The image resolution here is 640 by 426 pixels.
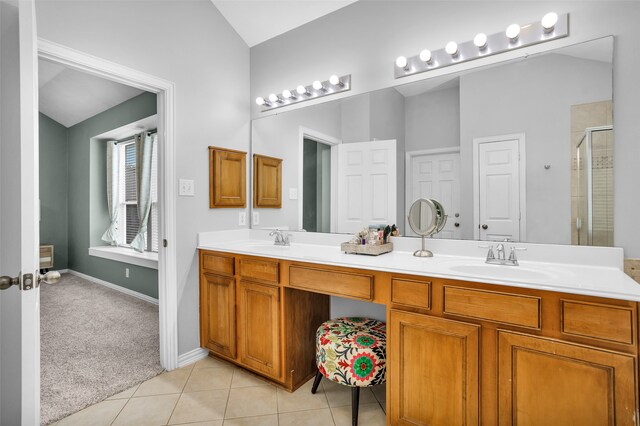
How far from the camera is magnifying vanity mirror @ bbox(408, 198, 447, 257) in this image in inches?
73.3

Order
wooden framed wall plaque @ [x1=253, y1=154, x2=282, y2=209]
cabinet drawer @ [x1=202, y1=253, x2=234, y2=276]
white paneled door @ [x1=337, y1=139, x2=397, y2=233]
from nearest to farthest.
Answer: white paneled door @ [x1=337, y1=139, x2=397, y2=233] < cabinet drawer @ [x1=202, y1=253, x2=234, y2=276] < wooden framed wall plaque @ [x1=253, y1=154, x2=282, y2=209]

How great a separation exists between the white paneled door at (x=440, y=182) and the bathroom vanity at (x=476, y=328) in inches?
5.2

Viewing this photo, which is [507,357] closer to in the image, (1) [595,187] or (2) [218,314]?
(1) [595,187]

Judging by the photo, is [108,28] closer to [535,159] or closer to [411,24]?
[411,24]

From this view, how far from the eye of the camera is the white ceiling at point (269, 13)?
7.82ft

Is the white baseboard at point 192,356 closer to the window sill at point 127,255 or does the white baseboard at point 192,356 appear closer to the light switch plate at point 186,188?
the light switch plate at point 186,188

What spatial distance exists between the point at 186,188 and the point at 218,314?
95 cm

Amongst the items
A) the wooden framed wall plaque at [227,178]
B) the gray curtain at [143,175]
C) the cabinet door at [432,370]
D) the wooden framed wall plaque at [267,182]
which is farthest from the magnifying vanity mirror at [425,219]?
the gray curtain at [143,175]

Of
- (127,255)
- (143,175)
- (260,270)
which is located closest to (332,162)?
(260,270)

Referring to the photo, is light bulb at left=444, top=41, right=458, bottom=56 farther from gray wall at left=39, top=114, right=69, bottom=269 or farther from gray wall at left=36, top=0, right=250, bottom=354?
gray wall at left=39, top=114, right=69, bottom=269

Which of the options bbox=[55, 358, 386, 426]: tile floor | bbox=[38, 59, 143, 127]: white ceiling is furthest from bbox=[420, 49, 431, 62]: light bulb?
bbox=[38, 59, 143, 127]: white ceiling

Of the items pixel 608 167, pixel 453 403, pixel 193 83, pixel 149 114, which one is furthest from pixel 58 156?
pixel 608 167

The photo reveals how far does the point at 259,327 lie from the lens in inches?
80.5

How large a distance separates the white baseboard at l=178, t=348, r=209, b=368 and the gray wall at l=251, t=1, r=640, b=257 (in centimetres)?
201
